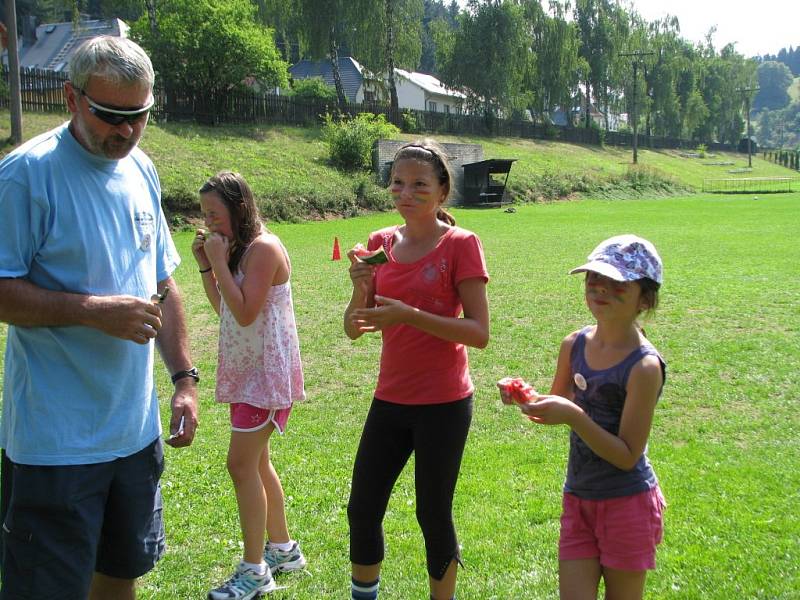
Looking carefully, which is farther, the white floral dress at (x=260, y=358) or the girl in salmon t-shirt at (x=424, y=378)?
the white floral dress at (x=260, y=358)

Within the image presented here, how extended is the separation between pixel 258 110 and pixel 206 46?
4746 millimetres

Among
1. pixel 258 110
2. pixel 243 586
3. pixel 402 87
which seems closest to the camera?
pixel 243 586

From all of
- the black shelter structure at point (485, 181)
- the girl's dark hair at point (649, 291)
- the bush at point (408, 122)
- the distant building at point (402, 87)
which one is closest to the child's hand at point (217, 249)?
the girl's dark hair at point (649, 291)

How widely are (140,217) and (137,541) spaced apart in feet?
3.96

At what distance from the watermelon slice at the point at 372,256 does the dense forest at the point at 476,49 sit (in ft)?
121

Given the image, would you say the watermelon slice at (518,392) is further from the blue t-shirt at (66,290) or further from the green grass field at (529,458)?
the green grass field at (529,458)

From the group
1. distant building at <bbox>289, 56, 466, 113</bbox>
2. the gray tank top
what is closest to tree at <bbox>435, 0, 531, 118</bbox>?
distant building at <bbox>289, 56, 466, 113</bbox>

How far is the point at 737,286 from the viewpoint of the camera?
12.7m

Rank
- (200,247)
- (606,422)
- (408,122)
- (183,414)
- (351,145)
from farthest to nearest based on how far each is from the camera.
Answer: (408,122)
(351,145)
(200,247)
(183,414)
(606,422)

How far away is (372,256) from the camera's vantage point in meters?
3.05

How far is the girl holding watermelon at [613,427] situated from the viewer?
2559mm

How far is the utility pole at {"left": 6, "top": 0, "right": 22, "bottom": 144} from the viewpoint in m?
23.7

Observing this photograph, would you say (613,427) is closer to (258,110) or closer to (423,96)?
Answer: (258,110)

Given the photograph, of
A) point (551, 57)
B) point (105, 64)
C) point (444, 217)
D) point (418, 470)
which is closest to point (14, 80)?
point (444, 217)
